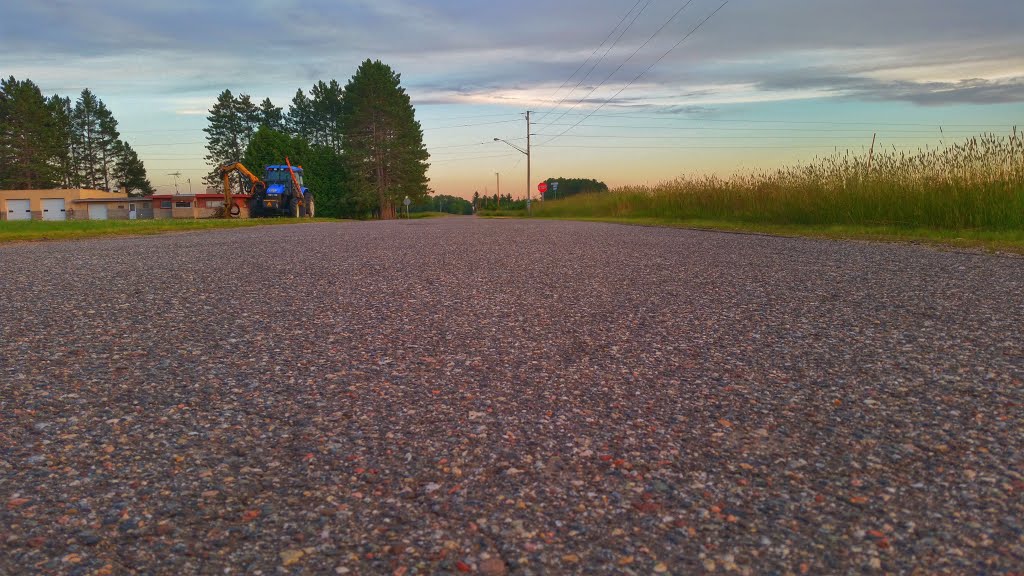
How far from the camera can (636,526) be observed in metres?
2.11

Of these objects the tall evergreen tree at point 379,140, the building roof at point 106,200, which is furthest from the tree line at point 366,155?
the building roof at point 106,200

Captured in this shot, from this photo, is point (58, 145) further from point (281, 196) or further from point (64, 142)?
point (281, 196)

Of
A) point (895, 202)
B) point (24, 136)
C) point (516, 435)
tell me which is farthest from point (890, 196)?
point (24, 136)

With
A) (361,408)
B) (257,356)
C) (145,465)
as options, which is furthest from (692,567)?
(257,356)

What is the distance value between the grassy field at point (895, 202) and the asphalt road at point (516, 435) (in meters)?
7.16

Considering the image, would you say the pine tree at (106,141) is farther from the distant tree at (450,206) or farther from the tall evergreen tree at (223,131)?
the distant tree at (450,206)

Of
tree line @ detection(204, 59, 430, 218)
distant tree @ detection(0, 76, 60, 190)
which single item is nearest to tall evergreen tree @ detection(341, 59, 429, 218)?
tree line @ detection(204, 59, 430, 218)

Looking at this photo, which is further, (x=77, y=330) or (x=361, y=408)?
(x=77, y=330)

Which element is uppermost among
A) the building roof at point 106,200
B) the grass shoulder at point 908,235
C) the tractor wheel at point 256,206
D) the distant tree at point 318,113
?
the distant tree at point 318,113

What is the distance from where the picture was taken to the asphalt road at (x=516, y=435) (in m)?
2.03

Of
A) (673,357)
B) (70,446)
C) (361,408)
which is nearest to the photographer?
(70,446)

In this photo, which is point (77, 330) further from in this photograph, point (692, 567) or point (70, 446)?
point (692, 567)

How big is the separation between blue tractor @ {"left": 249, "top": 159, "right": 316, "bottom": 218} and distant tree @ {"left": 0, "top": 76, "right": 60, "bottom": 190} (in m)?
49.5

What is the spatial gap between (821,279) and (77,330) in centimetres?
653
